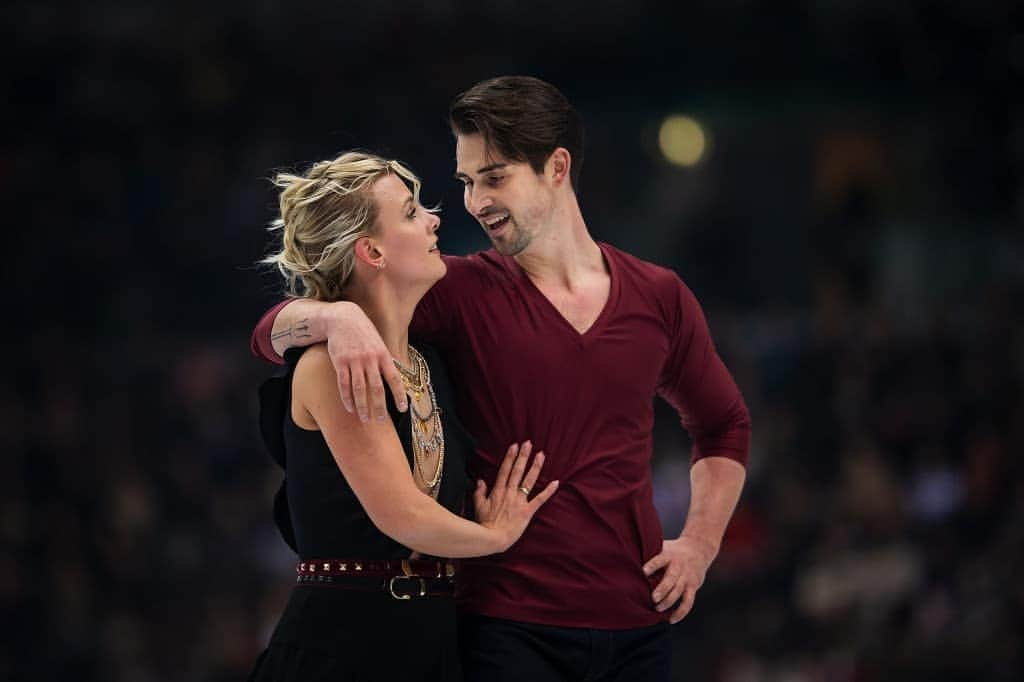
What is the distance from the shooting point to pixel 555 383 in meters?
3.08

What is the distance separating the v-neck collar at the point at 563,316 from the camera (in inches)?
123

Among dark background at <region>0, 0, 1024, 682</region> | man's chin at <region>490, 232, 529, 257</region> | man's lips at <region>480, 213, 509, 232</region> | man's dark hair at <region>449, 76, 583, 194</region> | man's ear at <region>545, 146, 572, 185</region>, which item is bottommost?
dark background at <region>0, 0, 1024, 682</region>

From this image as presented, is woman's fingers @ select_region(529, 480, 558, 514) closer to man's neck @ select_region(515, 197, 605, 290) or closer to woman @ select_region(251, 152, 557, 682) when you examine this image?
woman @ select_region(251, 152, 557, 682)

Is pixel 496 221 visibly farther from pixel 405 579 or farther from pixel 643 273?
pixel 405 579

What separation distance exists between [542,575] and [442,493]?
265mm

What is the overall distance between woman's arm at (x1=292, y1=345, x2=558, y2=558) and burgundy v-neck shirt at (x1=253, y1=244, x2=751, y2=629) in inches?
7.3

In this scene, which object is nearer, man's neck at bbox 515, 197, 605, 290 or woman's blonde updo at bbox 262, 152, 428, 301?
woman's blonde updo at bbox 262, 152, 428, 301

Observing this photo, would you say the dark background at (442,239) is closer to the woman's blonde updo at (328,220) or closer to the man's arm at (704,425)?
the man's arm at (704,425)

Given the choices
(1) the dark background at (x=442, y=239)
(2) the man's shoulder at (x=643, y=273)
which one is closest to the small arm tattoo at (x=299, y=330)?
(2) the man's shoulder at (x=643, y=273)

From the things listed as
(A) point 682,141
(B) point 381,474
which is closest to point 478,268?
(B) point 381,474

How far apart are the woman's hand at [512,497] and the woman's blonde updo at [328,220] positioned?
474 mm

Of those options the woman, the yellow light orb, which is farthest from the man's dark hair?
the yellow light orb

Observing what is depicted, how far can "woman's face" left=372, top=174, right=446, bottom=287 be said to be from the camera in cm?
294

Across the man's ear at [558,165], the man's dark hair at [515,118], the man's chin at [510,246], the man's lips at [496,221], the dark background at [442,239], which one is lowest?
the dark background at [442,239]
